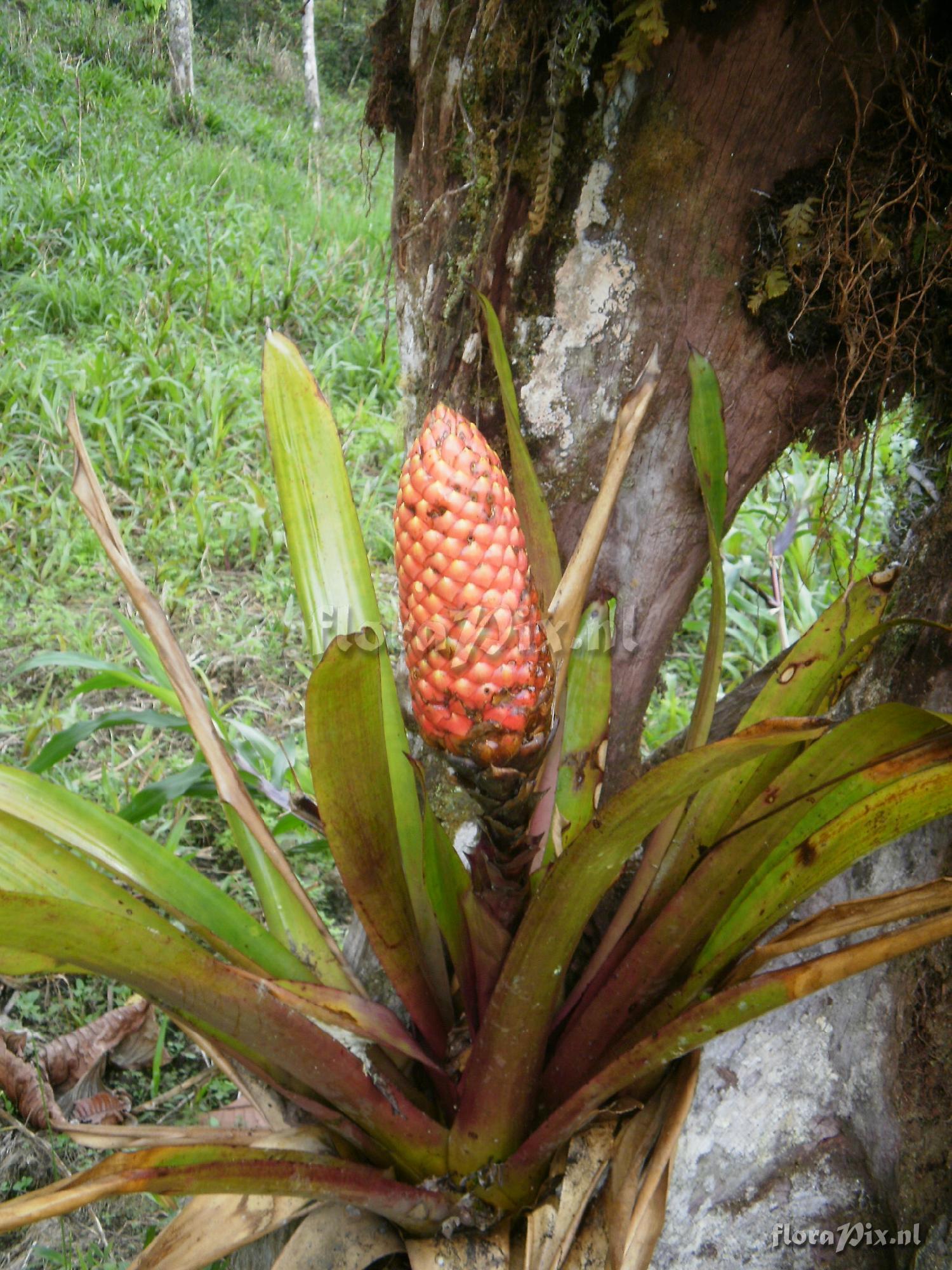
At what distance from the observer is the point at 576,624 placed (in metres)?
1.19

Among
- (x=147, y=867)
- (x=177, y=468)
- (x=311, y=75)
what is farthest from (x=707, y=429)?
(x=311, y=75)

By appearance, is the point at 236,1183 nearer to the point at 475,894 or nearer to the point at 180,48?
the point at 475,894

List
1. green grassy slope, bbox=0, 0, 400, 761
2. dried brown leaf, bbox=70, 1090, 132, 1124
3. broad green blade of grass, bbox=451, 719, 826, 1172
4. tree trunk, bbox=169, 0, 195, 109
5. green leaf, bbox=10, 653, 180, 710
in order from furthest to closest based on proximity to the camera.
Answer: tree trunk, bbox=169, 0, 195, 109 → green grassy slope, bbox=0, 0, 400, 761 → green leaf, bbox=10, 653, 180, 710 → dried brown leaf, bbox=70, 1090, 132, 1124 → broad green blade of grass, bbox=451, 719, 826, 1172

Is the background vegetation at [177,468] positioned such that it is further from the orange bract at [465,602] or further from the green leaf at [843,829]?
the orange bract at [465,602]

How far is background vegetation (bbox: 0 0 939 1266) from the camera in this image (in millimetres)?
2062

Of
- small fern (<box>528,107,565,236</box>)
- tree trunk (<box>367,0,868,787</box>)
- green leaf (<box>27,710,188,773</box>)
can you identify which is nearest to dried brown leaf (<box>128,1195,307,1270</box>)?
tree trunk (<box>367,0,868,787</box>)

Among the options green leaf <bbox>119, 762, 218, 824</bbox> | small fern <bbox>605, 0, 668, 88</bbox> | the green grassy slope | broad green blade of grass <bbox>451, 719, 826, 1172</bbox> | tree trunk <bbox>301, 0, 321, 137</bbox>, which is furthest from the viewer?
tree trunk <bbox>301, 0, 321, 137</bbox>

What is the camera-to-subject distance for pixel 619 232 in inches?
47.6

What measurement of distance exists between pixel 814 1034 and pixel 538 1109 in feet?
1.23

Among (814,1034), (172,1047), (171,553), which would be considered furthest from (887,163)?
(171,553)

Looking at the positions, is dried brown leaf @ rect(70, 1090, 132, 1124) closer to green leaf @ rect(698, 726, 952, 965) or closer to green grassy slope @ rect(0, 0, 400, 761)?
green grassy slope @ rect(0, 0, 400, 761)

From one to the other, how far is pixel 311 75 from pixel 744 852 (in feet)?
34.4

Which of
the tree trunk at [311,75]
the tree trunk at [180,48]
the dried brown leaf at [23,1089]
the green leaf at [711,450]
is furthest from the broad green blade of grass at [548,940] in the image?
the tree trunk at [311,75]

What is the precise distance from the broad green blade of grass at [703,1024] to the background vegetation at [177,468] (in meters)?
0.55
